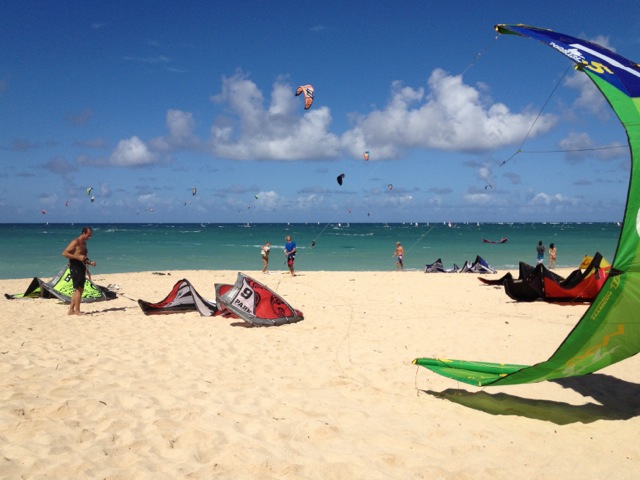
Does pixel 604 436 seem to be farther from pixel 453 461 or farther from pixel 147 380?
pixel 147 380

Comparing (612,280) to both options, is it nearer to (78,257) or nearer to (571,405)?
(571,405)

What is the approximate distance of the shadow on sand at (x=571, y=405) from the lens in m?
4.91

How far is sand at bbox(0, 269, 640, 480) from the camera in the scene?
379cm

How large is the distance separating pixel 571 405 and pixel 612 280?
6.41ft

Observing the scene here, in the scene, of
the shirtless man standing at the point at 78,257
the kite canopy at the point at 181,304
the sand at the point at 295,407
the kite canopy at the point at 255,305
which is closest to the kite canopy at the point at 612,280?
the sand at the point at 295,407

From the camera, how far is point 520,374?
4586 millimetres

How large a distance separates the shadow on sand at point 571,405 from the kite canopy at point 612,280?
61cm

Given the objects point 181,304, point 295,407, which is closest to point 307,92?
point 181,304

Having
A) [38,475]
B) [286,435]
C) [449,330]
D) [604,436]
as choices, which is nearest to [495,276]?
[449,330]

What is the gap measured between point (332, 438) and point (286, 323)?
17.6 feet

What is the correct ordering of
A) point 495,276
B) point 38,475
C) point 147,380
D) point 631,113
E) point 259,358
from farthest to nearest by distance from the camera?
1. point 495,276
2. point 259,358
3. point 147,380
4. point 631,113
5. point 38,475

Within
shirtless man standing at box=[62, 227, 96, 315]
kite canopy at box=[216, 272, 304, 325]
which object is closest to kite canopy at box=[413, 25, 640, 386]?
kite canopy at box=[216, 272, 304, 325]

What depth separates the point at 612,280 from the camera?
4.08m

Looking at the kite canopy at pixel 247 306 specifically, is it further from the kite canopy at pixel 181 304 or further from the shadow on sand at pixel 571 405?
the shadow on sand at pixel 571 405
